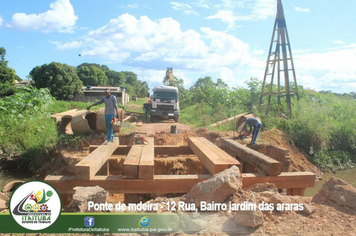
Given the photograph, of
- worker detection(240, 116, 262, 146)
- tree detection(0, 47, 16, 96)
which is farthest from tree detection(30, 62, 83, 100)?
worker detection(240, 116, 262, 146)

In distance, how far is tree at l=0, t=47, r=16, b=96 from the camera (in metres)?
20.0

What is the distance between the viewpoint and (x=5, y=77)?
827 inches

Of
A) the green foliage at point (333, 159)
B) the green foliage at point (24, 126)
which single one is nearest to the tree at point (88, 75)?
the green foliage at point (24, 126)

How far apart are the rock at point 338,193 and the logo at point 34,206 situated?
9.66 ft

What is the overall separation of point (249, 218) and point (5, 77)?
2370cm

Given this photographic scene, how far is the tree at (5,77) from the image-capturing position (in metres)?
20.0

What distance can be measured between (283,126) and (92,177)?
10.1m

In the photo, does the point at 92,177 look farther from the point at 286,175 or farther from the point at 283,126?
the point at 283,126

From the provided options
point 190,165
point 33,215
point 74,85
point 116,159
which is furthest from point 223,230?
point 74,85

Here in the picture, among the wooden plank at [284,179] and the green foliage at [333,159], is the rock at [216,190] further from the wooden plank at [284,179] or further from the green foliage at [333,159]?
the green foliage at [333,159]

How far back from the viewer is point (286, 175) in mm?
4086

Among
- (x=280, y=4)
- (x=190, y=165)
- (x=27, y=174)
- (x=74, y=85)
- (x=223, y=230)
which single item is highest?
(x=280, y=4)

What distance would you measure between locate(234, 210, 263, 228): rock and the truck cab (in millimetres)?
13885

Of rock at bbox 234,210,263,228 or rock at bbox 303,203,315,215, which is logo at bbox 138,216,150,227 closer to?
rock at bbox 234,210,263,228
